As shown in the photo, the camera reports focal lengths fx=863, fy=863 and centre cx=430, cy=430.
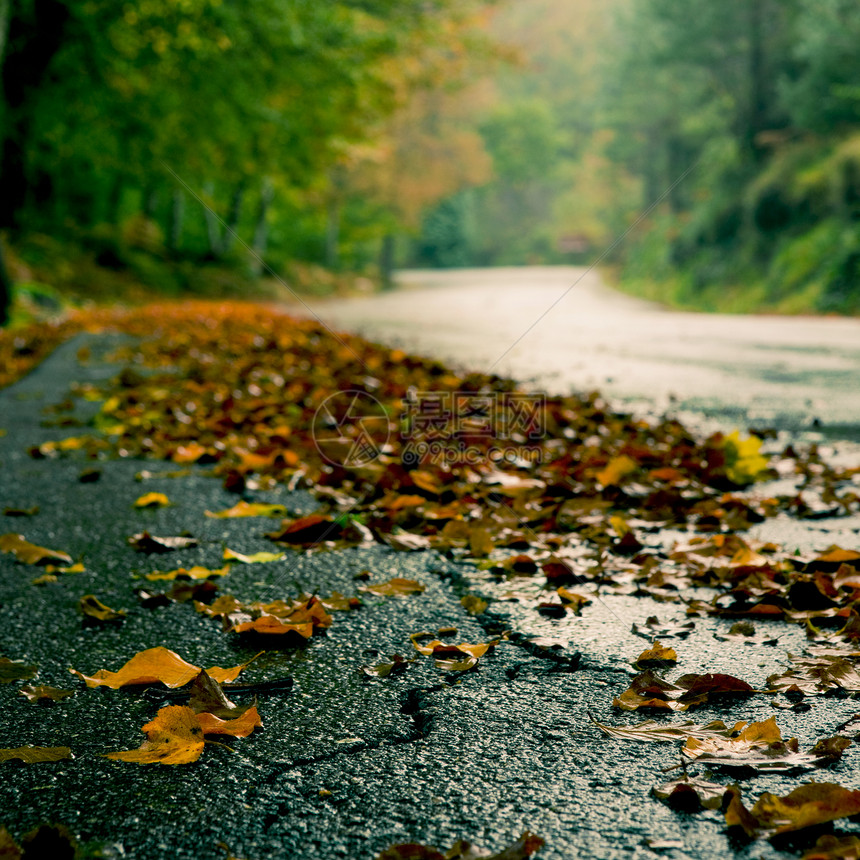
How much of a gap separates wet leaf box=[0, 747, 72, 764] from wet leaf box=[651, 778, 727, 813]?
81 centimetres

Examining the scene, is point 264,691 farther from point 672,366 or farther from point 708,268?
point 708,268

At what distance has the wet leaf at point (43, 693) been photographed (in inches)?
54.7

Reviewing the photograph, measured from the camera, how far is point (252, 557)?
7.16 ft

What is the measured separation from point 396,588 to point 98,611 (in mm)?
626

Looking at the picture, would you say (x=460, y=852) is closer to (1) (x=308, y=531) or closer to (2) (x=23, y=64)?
(1) (x=308, y=531)

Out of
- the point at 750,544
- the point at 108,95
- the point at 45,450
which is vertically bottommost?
the point at 45,450

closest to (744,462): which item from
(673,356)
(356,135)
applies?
(673,356)

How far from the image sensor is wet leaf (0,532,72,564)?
2.13m

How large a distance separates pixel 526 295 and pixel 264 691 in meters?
21.3

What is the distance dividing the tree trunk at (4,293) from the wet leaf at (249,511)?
7.62m

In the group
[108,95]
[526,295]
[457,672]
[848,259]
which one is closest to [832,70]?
[848,259]

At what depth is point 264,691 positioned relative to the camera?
4.66 feet

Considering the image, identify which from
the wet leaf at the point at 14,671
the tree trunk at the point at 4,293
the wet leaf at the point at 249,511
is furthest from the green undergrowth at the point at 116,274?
the wet leaf at the point at 14,671

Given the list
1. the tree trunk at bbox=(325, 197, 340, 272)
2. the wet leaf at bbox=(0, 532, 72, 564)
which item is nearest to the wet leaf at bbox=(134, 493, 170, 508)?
the wet leaf at bbox=(0, 532, 72, 564)
